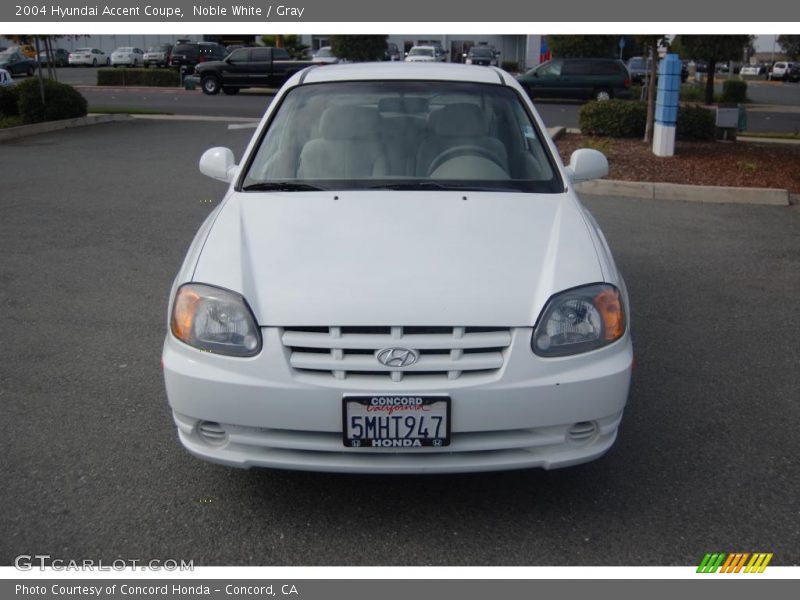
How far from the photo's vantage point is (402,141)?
431 centimetres

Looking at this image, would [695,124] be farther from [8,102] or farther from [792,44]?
[792,44]

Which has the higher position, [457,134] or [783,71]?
[457,134]

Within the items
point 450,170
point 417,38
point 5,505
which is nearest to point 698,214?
point 450,170

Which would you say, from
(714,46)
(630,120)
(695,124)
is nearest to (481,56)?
(714,46)

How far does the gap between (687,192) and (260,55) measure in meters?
23.8

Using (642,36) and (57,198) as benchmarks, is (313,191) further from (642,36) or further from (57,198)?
(642,36)

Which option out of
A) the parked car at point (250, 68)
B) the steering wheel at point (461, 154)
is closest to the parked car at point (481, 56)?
the parked car at point (250, 68)

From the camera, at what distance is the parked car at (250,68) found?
1206 inches

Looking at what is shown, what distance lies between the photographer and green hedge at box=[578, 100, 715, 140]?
14.6 meters

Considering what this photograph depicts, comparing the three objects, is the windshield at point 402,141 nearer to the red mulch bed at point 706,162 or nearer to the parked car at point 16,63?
the red mulch bed at point 706,162

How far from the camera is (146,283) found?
629cm

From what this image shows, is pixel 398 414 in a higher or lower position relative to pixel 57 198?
higher

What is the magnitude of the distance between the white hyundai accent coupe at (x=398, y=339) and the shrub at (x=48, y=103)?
1558cm

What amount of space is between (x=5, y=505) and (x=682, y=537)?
2.64 meters
